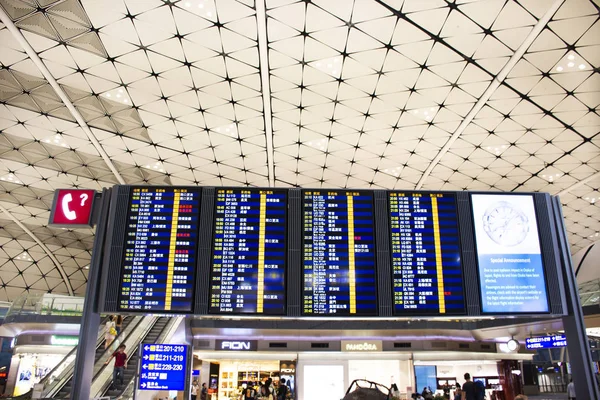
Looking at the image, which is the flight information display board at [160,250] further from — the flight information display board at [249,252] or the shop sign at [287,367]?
the shop sign at [287,367]

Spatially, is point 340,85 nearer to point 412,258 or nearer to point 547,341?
point 412,258

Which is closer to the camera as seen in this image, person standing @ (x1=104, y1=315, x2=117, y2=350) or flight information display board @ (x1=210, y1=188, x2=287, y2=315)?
flight information display board @ (x1=210, y1=188, x2=287, y2=315)

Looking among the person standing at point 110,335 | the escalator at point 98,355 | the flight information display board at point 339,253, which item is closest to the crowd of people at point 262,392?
the escalator at point 98,355

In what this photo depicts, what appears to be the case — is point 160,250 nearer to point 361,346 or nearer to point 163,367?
point 163,367

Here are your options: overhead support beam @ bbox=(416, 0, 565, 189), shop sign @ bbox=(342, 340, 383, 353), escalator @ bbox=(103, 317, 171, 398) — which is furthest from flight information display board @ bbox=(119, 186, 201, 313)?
shop sign @ bbox=(342, 340, 383, 353)

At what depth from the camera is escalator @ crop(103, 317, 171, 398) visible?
47.8 ft

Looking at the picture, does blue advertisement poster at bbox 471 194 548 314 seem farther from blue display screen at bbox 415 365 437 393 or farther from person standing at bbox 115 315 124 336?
blue display screen at bbox 415 365 437 393

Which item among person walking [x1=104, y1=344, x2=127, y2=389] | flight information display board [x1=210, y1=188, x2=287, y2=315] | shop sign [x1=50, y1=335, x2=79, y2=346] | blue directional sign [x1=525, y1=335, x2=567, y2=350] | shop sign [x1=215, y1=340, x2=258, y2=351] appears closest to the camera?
flight information display board [x1=210, y1=188, x2=287, y2=315]

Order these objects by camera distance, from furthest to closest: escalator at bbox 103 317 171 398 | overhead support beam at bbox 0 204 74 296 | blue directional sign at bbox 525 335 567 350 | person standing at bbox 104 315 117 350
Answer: overhead support beam at bbox 0 204 74 296 < blue directional sign at bbox 525 335 567 350 < person standing at bbox 104 315 117 350 < escalator at bbox 103 317 171 398

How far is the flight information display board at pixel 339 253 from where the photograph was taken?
31.6 feet

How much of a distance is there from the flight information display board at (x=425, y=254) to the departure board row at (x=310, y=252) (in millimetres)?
22

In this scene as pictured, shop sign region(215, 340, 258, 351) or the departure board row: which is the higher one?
the departure board row

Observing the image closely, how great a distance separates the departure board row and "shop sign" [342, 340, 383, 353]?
764 inches

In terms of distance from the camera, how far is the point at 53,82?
1761 centimetres
